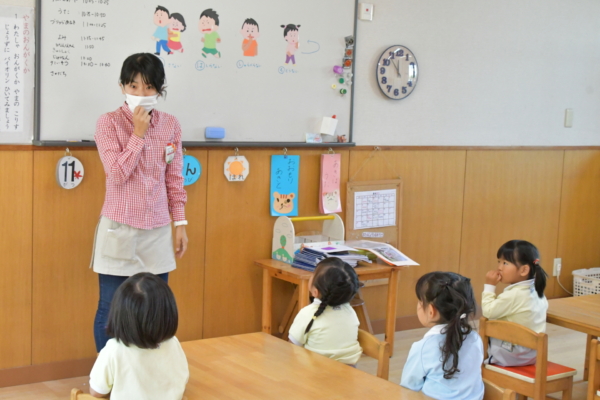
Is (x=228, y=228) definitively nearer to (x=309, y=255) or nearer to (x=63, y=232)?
(x=309, y=255)

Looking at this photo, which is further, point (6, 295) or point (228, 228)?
point (228, 228)

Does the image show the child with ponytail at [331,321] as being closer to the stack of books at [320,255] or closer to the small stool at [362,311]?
the stack of books at [320,255]

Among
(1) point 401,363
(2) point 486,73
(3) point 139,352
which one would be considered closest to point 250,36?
(2) point 486,73

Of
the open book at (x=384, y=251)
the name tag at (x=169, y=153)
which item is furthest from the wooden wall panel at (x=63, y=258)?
the open book at (x=384, y=251)

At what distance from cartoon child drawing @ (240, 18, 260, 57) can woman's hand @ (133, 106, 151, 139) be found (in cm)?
107

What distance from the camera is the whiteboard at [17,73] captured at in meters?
3.00

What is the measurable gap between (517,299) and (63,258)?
207 cm

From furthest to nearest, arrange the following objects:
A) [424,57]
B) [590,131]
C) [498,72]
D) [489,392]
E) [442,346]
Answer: [590,131], [498,72], [424,57], [442,346], [489,392]

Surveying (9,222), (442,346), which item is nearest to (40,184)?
(9,222)

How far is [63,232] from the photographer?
10.7 ft

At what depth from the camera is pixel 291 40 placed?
3779 mm

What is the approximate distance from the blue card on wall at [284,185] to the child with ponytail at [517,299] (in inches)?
50.8

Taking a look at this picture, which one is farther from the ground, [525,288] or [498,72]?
[498,72]

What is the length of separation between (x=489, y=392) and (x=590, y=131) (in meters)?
4.00
